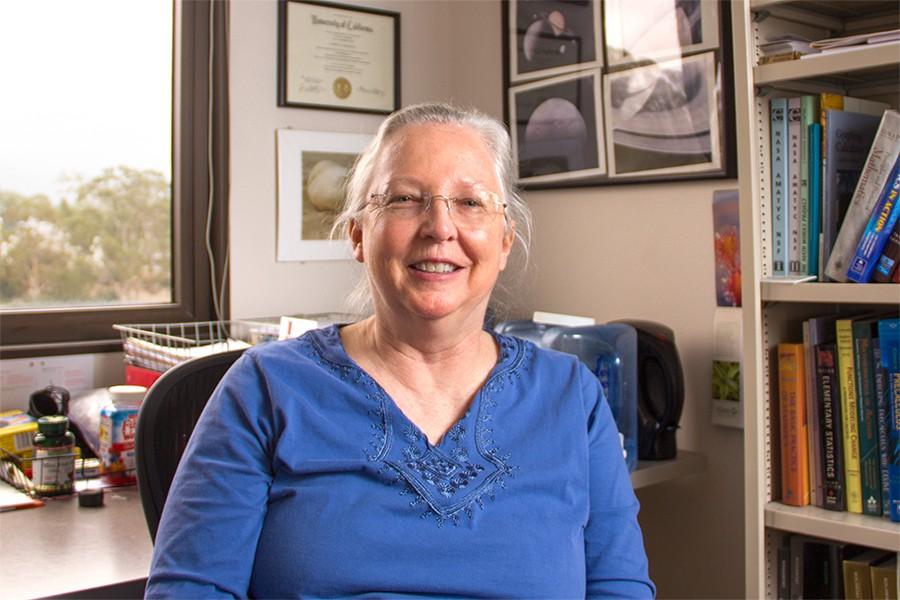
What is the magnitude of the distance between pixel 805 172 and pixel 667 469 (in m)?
0.73

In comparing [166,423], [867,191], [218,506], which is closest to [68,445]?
[166,423]

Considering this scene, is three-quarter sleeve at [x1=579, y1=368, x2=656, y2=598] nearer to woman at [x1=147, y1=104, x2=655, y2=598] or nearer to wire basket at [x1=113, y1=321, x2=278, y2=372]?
woman at [x1=147, y1=104, x2=655, y2=598]

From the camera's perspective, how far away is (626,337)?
208 centimetres

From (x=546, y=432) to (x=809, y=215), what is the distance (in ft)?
2.25

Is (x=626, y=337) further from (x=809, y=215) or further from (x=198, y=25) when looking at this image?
(x=198, y=25)

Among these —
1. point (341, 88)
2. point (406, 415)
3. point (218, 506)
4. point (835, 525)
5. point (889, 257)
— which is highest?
point (341, 88)

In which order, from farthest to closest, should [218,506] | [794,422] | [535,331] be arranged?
[535,331] < [794,422] < [218,506]

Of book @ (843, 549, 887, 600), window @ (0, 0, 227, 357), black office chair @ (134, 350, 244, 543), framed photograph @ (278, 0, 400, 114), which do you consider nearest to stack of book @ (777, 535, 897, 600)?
book @ (843, 549, 887, 600)

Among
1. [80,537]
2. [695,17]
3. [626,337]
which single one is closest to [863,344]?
[626,337]

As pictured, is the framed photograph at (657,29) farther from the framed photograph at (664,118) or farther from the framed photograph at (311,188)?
the framed photograph at (311,188)

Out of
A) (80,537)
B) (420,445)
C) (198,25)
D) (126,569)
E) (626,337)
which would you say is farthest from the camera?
(198,25)

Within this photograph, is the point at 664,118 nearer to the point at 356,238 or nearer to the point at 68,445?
the point at 356,238

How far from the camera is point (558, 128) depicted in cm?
256

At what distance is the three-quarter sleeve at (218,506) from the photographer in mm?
1182
